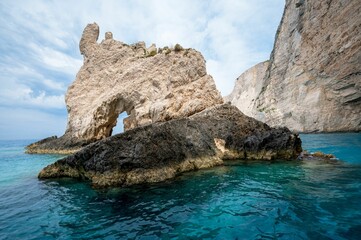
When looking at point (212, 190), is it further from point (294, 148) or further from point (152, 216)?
point (294, 148)

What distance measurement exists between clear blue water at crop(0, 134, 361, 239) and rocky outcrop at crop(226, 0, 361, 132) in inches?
1438

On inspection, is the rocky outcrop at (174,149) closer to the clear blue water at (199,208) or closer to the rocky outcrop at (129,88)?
Answer: the clear blue water at (199,208)

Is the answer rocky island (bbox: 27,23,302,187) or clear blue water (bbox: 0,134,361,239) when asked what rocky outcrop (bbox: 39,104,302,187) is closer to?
rocky island (bbox: 27,23,302,187)

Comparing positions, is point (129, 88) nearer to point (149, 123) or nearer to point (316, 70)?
point (149, 123)

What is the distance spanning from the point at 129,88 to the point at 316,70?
4109 cm

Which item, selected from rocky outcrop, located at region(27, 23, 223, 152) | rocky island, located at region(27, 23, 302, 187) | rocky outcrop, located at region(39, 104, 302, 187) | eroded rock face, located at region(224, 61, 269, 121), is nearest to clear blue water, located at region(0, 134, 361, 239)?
rocky outcrop, located at region(39, 104, 302, 187)

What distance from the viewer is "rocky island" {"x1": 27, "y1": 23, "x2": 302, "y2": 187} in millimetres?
11344

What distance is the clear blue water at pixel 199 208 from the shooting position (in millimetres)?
5676

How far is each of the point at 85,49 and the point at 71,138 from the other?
56.0 feet

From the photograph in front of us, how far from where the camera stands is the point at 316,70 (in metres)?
46.2

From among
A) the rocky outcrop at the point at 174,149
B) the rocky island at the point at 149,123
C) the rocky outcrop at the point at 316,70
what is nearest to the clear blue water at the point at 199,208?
the rocky outcrop at the point at 174,149

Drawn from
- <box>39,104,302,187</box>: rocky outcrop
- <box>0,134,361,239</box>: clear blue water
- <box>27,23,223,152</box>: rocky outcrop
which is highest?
<box>27,23,223,152</box>: rocky outcrop

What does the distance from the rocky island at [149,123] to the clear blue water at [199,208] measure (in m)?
1.47

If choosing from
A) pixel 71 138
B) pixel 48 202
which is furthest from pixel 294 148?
pixel 71 138
